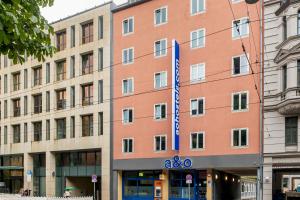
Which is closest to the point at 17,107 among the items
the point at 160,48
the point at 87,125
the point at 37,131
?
the point at 37,131

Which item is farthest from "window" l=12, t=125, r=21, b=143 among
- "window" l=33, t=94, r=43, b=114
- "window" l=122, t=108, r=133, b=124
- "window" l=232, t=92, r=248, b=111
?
"window" l=232, t=92, r=248, b=111

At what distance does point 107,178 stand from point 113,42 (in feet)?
43.4

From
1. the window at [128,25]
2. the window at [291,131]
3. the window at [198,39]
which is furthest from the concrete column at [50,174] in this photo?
the window at [291,131]

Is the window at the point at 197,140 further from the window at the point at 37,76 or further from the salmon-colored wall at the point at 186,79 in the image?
the window at the point at 37,76

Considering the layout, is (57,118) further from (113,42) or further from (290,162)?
(290,162)

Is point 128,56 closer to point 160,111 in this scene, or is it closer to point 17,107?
point 160,111

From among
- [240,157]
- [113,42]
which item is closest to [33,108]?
[113,42]

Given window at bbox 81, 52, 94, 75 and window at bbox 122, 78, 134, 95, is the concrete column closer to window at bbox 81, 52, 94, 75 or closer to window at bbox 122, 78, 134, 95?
window at bbox 81, 52, 94, 75

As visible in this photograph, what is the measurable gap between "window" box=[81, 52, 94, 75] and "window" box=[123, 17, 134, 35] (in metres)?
5.62

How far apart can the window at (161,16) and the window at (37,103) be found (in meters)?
18.9

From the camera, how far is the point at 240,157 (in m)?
34.9

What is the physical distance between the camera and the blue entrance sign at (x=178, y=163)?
37625 millimetres

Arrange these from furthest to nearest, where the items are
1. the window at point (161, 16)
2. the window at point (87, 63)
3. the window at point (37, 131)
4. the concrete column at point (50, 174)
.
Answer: the window at point (37, 131) → the concrete column at point (50, 174) → the window at point (87, 63) → the window at point (161, 16)

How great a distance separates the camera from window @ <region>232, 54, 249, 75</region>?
117 feet
